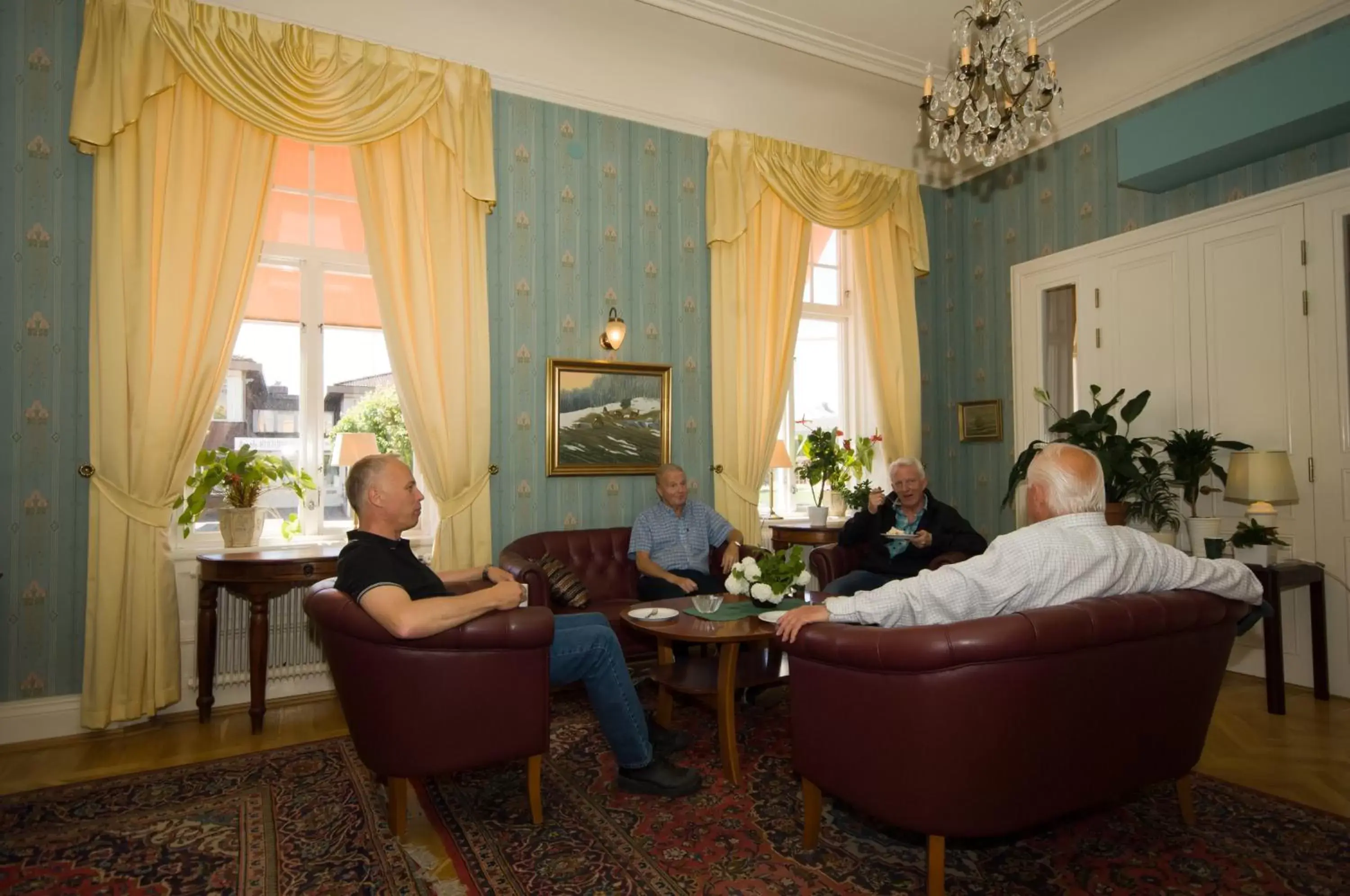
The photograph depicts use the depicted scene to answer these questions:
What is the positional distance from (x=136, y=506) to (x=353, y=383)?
133cm

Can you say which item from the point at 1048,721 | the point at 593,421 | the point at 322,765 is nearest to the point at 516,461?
the point at 593,421

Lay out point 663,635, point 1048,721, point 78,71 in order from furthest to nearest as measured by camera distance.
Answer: point 78,71
point 663,635
point 1048,721

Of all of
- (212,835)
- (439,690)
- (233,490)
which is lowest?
(212,835)

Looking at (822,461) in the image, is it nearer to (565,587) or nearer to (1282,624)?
(565,587)

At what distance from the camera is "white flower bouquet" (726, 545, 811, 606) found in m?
3.50

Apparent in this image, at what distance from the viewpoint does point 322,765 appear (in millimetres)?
3346

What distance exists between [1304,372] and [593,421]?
4.14 metres

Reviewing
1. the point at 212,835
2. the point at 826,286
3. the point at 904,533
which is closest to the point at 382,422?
the point at 212,835

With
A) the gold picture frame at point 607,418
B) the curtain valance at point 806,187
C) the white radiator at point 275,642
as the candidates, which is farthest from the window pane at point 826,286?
the white radiator at point 275,642

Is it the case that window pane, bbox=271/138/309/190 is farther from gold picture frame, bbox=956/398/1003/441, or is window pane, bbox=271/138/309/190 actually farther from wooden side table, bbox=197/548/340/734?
gold picture frame, bbox=956/398/1003/441

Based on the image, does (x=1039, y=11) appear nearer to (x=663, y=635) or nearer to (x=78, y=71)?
(x=663, y=635)

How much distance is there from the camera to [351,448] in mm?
4320

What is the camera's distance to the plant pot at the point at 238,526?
4.11 metres

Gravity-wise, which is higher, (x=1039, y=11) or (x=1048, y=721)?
(x=1039, y=11)
